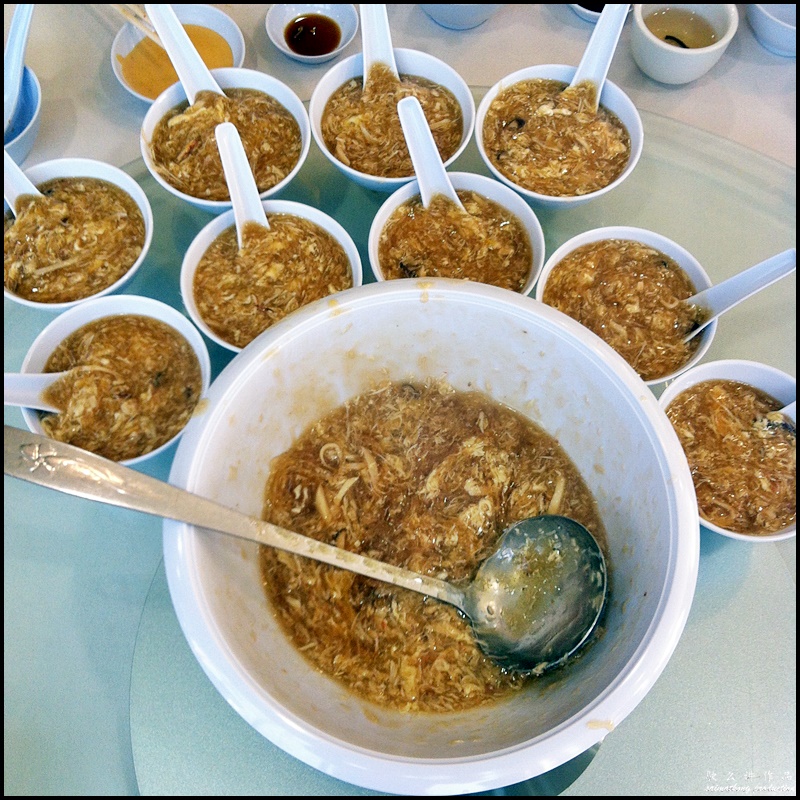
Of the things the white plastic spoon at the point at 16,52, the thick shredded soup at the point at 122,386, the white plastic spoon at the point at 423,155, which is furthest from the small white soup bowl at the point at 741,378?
the white plastic spoon at the point at 16,52

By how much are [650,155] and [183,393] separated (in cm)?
155

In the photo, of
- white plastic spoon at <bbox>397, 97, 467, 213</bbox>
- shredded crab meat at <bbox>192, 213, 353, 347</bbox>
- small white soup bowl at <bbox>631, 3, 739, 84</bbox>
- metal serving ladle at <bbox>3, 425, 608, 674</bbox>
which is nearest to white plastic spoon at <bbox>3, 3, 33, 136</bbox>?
shredded crab meat at <bbox>192, 213, 353, 347</bbox>

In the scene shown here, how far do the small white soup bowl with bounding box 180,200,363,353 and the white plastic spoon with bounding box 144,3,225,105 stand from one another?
0.46m

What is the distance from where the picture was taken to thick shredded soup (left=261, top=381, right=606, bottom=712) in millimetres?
1144

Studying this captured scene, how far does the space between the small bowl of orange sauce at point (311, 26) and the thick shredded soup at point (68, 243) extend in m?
0.88

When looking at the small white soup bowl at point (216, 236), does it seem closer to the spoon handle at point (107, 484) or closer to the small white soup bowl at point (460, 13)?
the spoon handle at point (107, 484)

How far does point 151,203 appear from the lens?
1884 millimetres

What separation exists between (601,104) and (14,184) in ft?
5.56

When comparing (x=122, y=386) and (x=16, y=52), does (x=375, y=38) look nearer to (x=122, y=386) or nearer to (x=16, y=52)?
(x=16, y=52)

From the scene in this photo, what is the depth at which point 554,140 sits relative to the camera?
1.84m

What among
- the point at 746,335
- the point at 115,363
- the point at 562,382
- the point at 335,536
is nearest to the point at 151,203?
the point at 115,363

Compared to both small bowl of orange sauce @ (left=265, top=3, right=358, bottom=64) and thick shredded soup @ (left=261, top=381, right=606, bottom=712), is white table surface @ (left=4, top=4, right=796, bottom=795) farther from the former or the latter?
small bowl of orange sauce @ (left=265, top=3, right=358, bottom=64)

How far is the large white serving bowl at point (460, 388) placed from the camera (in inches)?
36.4

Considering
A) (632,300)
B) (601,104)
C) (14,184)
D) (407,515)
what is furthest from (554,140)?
(14,184)
